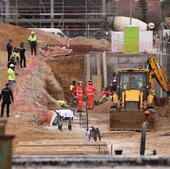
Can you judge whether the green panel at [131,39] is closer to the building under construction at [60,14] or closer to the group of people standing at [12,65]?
the group of people standing at [12,65]

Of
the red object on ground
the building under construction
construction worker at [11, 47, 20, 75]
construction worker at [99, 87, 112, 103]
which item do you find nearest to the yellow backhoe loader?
the red object on ground

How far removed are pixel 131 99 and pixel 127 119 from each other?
0.86m

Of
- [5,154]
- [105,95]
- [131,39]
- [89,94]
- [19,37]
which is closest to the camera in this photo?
[5,154]

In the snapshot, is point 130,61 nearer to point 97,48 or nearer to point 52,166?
point 97,48

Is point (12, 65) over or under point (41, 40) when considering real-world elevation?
under

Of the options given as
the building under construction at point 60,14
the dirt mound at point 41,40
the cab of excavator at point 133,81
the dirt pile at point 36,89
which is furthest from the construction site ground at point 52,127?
→ the building under construction at point 60,14

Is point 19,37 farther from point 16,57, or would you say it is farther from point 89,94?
point 89,94

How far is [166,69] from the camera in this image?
36875mm

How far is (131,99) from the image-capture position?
22.8m

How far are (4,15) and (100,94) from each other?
34.5 metres

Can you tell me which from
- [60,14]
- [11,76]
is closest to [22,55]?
[11,76]

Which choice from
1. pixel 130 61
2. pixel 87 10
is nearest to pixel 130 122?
pixel 130 61

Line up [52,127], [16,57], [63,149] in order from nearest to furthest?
1. [63,149]
2. [52,127]
3. [16,57]

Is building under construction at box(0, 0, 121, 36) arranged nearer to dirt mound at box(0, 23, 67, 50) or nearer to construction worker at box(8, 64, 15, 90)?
dirt mound at box(0, 23, 67, 50)
